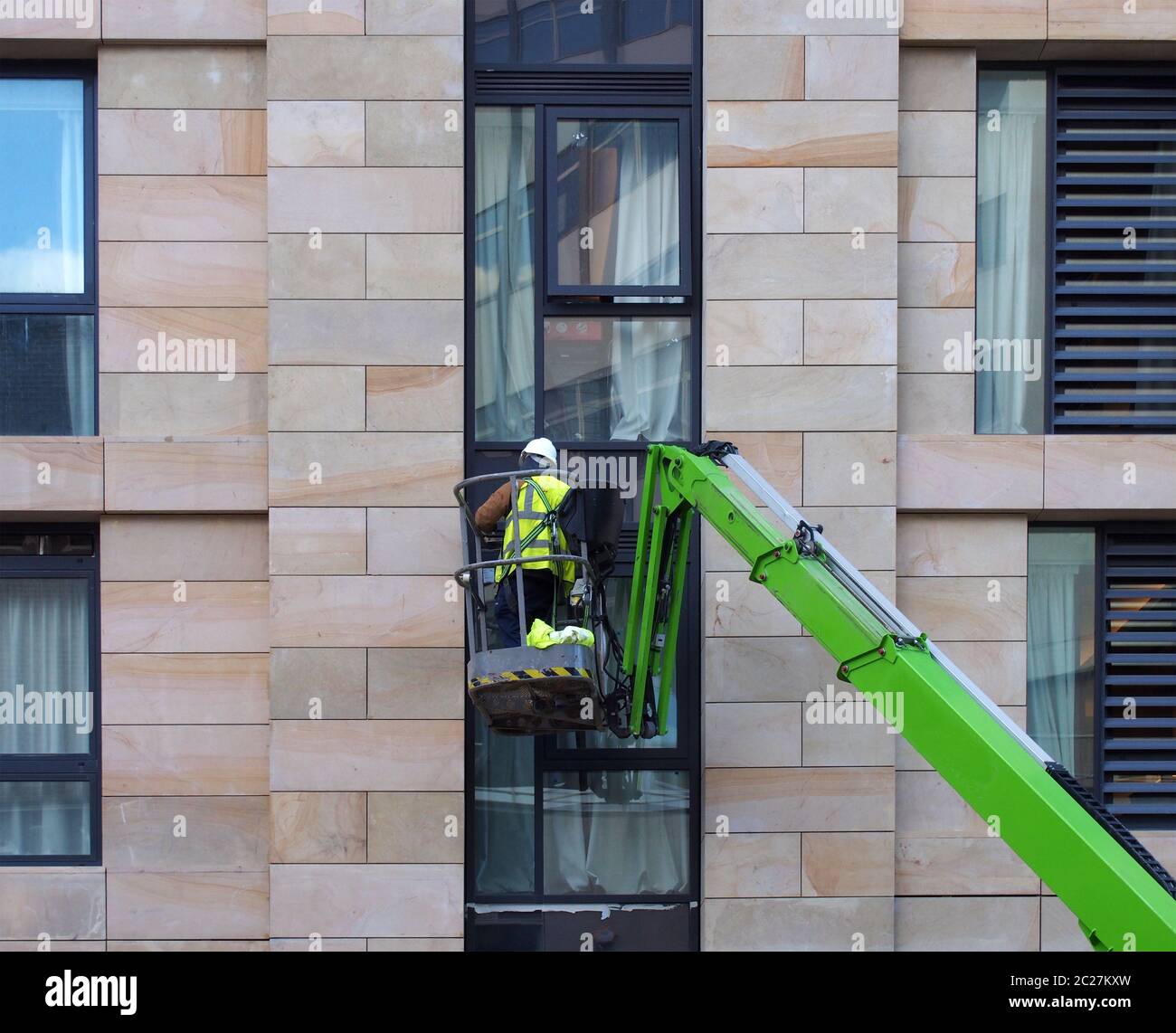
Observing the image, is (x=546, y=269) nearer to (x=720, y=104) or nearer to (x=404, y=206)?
(x=404, y=206)

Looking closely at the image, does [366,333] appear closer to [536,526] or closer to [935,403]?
[536,526]

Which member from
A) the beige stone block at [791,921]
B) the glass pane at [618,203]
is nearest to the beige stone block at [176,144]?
the glass pane at [618,203]

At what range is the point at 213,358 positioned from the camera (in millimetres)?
9383

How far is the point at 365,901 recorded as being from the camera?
888cm

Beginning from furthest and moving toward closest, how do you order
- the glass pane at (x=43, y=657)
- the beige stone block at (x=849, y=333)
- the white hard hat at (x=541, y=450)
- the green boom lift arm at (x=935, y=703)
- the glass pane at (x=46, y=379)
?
1. the glass pane at (x=46, y=379)
2. the glass pane at (x=43, y=657)
3. the beige stone block at (x=849, y=333)
4. the white hard hat at (x=541, y=450)
5. the green boom lift arm at (x=935, y=703)

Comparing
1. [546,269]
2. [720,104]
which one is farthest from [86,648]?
[720,104]

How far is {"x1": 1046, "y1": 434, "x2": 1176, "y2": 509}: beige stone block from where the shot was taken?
920 cm

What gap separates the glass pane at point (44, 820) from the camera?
934cm

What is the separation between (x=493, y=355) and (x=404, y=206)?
4.17ft

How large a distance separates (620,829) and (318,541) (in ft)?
10.2

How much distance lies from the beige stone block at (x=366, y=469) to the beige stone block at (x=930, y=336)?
346 centimetres

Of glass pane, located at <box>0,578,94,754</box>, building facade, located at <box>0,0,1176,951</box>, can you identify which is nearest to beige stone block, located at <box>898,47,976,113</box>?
building facade, located at <box>0,0,1176,951</box>

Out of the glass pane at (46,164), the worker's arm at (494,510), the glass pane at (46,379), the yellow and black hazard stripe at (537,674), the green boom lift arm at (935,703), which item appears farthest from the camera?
the glass pane at (46,164)

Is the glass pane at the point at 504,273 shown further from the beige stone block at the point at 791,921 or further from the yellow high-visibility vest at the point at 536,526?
the beige stone block at the point at 791,921
